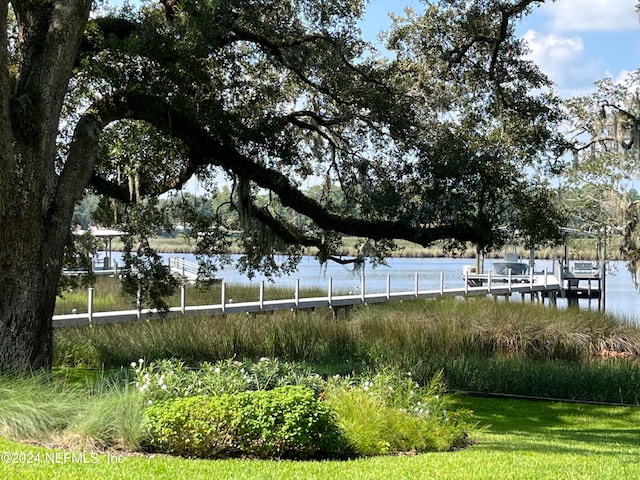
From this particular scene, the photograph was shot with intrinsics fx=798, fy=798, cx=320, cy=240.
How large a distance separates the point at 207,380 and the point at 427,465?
94.3 inches

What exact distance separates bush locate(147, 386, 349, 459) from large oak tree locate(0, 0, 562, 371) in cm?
355

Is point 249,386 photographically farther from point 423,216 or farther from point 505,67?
point 505,67

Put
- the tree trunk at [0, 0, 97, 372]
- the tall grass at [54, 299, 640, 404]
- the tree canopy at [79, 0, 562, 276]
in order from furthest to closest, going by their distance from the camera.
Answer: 1. the tall grass at [54, 299, 640, 404]
2. the tree canopy at [79, 0, 562, 276]
3. the tree trunk at [0, 0, 97, 372]

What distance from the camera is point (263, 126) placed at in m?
11.7

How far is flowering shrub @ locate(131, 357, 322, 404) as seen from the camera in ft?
25.0

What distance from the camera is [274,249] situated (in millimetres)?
13852

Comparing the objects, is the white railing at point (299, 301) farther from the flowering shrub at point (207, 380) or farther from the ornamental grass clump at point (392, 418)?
the ornamental grass clump at point (392, 418)

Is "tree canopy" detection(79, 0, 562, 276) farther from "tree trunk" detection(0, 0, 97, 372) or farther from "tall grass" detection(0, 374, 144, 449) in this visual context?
"tall grass" detection(0, 374, 144, 449)

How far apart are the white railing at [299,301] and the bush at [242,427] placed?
9.19 meters

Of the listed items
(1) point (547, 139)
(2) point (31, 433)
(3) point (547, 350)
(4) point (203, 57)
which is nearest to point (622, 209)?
(3) point (547, 350)

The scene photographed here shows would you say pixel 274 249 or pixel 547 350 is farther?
pixel 547 350

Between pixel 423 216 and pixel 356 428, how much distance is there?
5.07m

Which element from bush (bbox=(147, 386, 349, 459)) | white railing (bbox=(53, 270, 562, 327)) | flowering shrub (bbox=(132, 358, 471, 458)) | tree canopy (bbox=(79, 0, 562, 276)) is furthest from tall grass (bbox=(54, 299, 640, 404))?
bush (bbox=(147, 386, 349, 459))

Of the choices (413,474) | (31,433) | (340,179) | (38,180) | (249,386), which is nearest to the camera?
(413,474)
